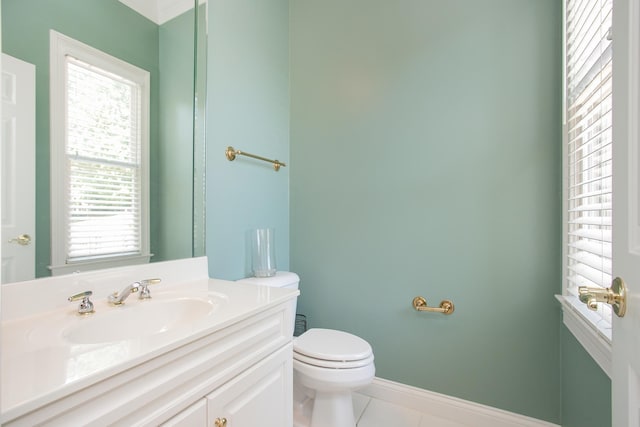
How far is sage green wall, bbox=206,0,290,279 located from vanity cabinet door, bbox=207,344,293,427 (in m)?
0.66

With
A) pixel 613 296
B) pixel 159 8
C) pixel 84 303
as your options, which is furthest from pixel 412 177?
pixel 84 303

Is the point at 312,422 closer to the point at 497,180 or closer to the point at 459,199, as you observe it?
the point at 459,199

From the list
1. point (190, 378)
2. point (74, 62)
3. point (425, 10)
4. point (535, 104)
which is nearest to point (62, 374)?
point (190, 378)

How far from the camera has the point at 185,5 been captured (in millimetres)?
1341

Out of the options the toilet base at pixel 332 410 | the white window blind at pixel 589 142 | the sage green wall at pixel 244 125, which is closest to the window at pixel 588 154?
the white window blind at pixel 589 142

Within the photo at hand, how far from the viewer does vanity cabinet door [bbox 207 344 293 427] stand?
0.80 m

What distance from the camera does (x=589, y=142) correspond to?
42.4 inches

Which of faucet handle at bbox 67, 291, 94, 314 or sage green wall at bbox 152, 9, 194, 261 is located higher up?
sage green wall at bbox 152, 9, 194, 261

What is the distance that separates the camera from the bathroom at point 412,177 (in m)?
1.40

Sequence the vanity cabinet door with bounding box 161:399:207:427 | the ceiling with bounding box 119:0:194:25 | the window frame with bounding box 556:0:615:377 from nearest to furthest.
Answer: the vanity cabinet door with bounding box 161:399:207:427, the window frame with bounding box 556:0:615:377, the ceiling with bounding box 119:0:194:25

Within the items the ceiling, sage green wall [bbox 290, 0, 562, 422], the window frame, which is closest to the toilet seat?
sage green wall [bbox 290, 0, 562, 422]

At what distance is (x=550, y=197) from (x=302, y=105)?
4.88 ft

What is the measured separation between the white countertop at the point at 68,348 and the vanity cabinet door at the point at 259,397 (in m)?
0.18

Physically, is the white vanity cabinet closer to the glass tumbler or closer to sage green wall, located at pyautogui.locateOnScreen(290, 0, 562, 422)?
the glass tumbler
